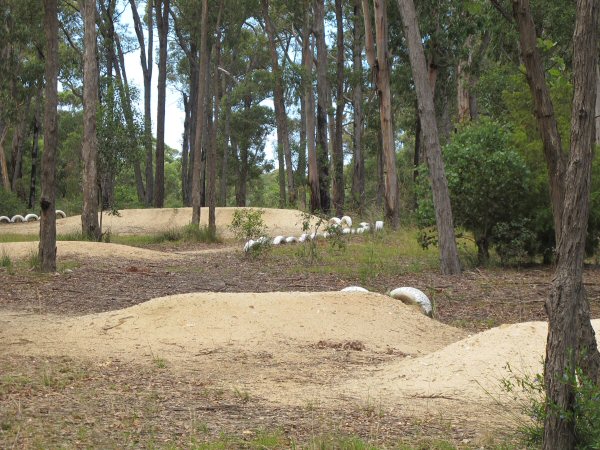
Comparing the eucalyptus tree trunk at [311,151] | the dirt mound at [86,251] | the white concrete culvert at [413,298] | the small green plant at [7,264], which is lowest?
the white concrete culvert at [413,298]

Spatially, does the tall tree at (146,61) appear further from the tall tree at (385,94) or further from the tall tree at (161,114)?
the tall tree at (385,94)

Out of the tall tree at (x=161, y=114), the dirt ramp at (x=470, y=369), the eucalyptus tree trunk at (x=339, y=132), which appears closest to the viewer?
the dirt ramp at (x=470, y=369)

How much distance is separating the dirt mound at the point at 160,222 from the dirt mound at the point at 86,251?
10.8 meters

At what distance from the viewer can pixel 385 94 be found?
22.4 m

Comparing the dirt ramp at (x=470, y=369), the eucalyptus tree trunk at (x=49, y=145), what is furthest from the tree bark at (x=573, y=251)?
the eucalyptus tree trunk at (x=49, y=145)

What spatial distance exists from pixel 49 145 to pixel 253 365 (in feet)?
23.5

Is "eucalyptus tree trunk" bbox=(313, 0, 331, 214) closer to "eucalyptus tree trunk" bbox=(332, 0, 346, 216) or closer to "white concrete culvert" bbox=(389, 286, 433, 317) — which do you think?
"eucalyptus tree trunk" bbox=(332, 0, 346, 216)

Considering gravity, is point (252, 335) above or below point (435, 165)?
below

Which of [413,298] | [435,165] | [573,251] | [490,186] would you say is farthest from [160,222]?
[573,251]

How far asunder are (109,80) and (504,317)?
51.3 feet

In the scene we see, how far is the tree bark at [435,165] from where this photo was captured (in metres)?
14.7

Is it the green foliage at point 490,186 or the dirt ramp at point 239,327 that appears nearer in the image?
the dirt ramp at point 239,327

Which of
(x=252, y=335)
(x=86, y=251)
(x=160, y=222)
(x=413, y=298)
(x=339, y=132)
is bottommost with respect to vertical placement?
(x=252, y=335)

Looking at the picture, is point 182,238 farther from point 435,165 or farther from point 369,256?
point 435,165
